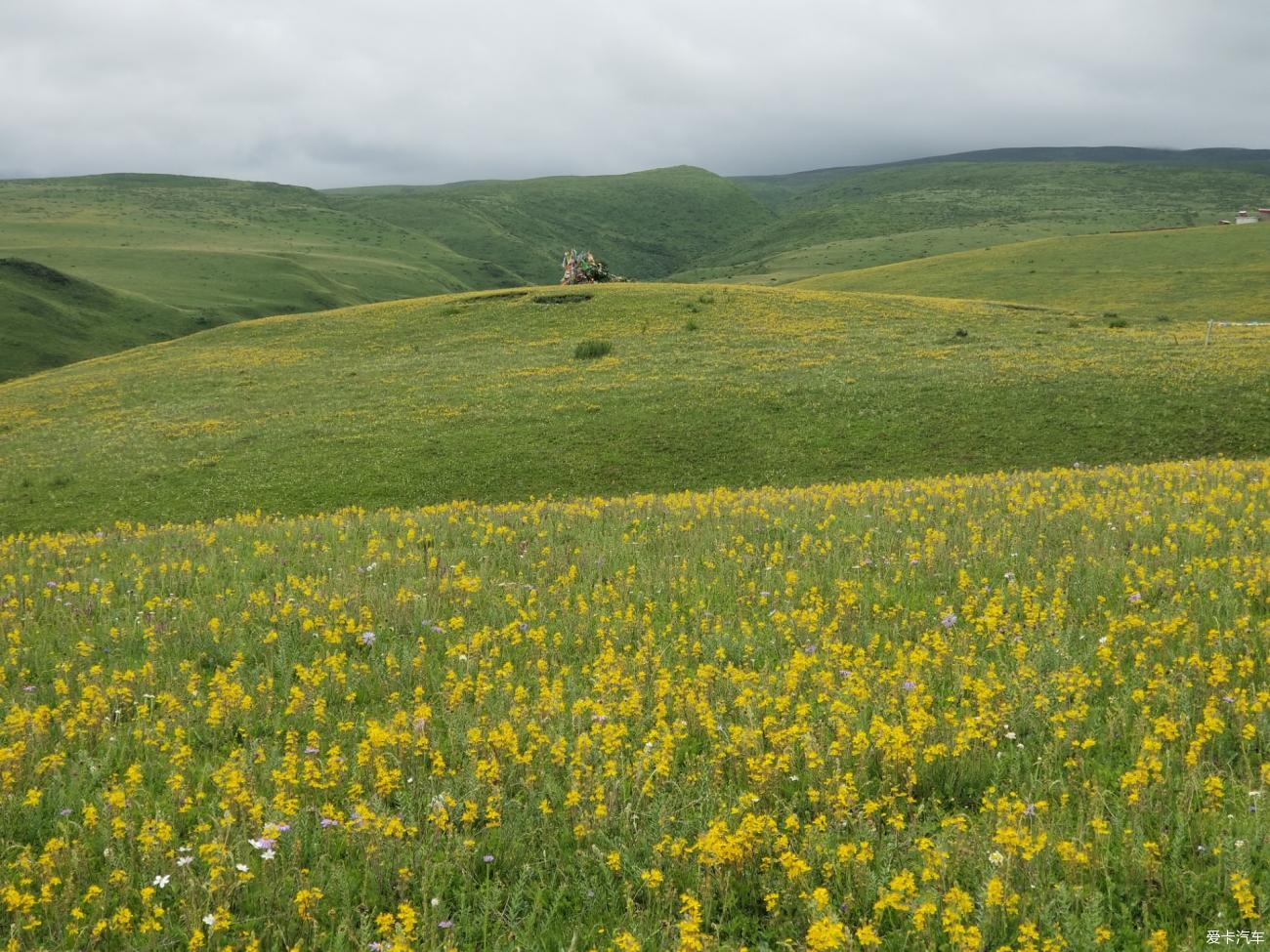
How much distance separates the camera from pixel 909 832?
4.62 metres

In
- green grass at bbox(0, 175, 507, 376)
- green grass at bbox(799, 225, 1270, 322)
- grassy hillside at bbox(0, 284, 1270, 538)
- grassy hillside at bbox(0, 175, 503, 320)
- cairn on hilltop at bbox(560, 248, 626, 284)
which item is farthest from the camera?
grassy hillside at bbox(0, 175, 503, 320)

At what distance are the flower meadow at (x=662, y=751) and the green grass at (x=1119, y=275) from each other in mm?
58783

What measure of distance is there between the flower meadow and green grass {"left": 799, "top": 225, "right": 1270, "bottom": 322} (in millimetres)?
58783

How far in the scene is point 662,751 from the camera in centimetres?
525

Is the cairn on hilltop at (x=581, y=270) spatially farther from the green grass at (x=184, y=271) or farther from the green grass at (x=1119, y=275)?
the green grass at (x=184, y=271)

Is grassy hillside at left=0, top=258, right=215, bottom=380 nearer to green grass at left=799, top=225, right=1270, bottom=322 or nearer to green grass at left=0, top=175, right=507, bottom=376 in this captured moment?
green grass at left=0, top=175, right=507, bottom=376

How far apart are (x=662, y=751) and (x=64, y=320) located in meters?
122

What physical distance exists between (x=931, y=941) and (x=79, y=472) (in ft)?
109

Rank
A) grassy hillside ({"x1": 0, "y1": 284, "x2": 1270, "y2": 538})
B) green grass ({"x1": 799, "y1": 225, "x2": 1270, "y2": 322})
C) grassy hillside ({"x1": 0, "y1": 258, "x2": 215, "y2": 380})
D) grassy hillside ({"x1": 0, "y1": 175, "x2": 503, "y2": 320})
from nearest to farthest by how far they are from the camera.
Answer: grassy hillside ({"x1": 0, "y1": 284, "x2": 1270, "y2": 538}) → green grass ({"x1": 799, "y1": 225, "x2": 1270, "y2": 322}) → grassy hillside ({"x1": 0, "y1": 258, "x2": 215, "y2": 380}) → grassy hillside ({"x1": 0, "y1": 175, "x2": 503, "y2": 320})

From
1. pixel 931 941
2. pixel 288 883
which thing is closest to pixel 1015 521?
pixel 931 941

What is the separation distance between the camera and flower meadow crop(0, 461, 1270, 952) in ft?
13.5

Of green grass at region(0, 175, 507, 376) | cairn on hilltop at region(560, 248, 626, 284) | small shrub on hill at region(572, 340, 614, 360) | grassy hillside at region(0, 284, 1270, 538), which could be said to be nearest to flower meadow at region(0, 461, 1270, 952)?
grassy hillside at region(0, 284, 1270, 538)

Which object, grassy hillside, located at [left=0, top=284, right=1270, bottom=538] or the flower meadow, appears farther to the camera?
grassy hillside, located at [left=0, top=284, right=1270, bottom=538]

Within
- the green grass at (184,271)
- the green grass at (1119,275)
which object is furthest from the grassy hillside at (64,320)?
the green grass at (1119,275)
